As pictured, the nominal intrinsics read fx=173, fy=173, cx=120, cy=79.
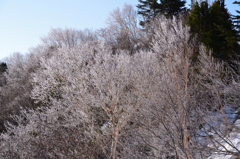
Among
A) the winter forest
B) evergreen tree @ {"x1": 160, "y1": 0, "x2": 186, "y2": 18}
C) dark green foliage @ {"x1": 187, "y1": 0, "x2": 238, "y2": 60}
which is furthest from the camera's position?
evergreen tree @ {"x1": 160, "y1": 0, "x2": 186, "y2": 18}

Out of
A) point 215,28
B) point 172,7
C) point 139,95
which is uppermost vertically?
point 172,7

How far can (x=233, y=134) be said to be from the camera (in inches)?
266

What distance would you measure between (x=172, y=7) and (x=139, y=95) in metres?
17.1

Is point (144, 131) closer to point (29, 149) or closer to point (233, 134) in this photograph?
point (233, 134)

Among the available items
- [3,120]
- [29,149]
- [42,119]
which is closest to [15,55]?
[3,120]

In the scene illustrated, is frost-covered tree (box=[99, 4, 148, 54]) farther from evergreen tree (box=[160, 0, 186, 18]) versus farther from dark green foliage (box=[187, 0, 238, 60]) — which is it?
dark green foliage (box=[187, 0, 238, 60])

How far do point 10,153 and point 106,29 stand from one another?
20354mm

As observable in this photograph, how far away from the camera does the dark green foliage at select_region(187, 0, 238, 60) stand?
920cm

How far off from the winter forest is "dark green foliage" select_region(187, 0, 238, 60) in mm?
56

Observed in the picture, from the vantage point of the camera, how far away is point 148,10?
22.7m

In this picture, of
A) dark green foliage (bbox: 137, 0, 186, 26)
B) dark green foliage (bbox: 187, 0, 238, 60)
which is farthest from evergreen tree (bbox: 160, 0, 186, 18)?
dark green foliage (bbox: 187, 0, 238, 60)

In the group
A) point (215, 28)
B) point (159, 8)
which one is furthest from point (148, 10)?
point (215, 28)

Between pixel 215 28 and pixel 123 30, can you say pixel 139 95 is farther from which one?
pixel 123 30

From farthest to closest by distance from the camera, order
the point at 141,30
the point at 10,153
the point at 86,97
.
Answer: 1. the point at 141,30
2. the point at 86,97
3. the point at 10,153
